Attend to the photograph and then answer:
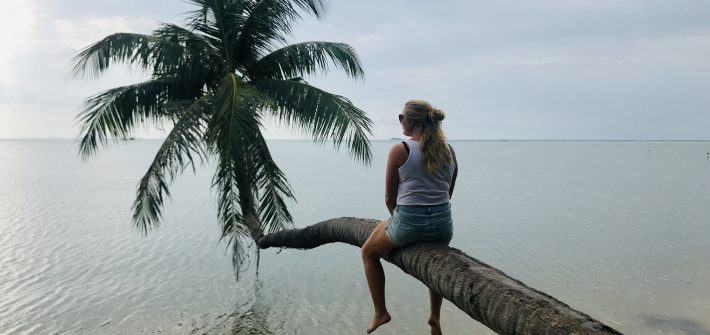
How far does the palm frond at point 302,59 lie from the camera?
35.3 feet

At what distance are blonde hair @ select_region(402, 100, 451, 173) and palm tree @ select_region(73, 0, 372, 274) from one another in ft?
13.9

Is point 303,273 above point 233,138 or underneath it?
underneath

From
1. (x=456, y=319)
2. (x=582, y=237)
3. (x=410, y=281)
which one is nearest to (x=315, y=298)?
(x=410, y=281)

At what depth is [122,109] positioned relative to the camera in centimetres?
993

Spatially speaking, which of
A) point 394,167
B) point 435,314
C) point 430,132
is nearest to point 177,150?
point 394,167

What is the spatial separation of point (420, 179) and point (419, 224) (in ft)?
1.21

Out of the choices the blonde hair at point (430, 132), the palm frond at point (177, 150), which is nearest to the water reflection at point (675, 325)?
the blonde hair at point (430, 132)

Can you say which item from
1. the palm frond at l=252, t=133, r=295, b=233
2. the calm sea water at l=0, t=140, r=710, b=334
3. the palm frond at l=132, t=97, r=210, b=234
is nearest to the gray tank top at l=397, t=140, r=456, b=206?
the palm frond at l=132, t=97, r=210, b=234

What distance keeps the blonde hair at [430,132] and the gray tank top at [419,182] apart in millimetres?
58

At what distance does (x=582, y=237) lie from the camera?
20547 millimetres

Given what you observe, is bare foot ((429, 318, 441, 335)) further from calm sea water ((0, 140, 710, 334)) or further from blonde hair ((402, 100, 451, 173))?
calm sea water ((0, 140, 710, 334))

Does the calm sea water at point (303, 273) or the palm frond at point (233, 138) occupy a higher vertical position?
the palm frond at point (233, 138)

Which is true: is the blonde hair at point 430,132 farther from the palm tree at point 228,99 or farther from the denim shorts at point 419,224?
the palm tree at point 228,99

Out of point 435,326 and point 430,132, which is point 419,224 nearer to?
point 430,132
